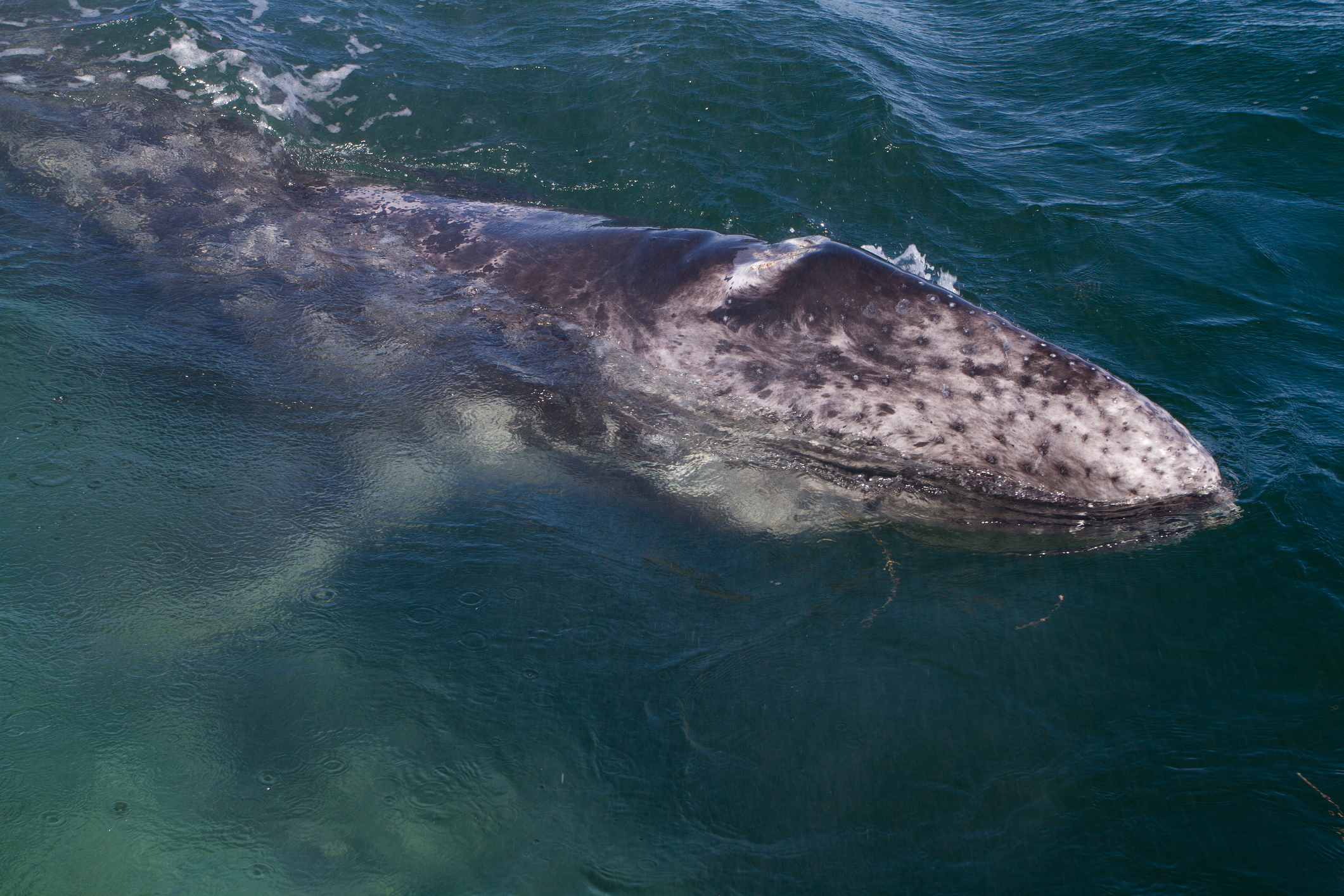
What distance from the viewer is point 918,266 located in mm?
9453

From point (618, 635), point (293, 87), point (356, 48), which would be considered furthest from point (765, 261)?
point (356, 48)

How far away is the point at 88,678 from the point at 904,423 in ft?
17.6

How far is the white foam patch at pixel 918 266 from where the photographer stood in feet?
30.3

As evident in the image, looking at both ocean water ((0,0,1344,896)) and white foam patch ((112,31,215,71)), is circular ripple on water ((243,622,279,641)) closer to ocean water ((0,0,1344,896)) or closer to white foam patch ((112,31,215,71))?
ocean water ((0,0,1344,896))

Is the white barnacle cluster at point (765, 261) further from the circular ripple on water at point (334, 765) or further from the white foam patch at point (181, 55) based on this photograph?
the white foam patch at point (181, 55)

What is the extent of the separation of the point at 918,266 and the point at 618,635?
618cm

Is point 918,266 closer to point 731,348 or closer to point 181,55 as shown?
point 731,348

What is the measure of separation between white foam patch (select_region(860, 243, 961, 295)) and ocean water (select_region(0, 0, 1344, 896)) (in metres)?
0.06

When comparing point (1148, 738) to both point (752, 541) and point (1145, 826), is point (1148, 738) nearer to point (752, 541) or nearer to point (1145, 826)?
point (1145, 826)

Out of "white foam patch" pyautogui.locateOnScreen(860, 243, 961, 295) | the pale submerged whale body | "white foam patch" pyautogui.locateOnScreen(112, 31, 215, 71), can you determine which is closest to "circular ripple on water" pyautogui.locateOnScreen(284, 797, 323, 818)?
the pale submerged whale body

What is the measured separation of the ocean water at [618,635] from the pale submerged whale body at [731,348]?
0.38 metres

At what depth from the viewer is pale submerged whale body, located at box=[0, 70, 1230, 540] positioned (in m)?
5.91

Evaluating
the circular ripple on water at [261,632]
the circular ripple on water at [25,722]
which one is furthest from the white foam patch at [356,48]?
the circular ripple on water at [25,722]

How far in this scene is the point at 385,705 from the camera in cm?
466
